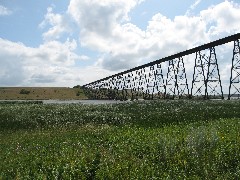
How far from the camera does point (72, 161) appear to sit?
36.0 ft

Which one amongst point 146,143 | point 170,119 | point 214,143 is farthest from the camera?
point 170,119

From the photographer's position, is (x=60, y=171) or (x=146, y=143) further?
(x=146, y=143)

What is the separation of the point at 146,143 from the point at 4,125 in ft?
48.3

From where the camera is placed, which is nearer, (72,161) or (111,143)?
(72,161)

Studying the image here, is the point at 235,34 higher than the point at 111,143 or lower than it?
higher

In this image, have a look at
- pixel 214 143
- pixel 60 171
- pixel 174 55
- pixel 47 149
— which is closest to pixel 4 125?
pixel 47 149

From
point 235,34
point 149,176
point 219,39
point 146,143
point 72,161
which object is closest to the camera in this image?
point 149,176

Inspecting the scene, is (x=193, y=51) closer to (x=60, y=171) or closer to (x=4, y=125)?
(x=4, y=125)

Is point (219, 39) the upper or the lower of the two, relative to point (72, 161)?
upper

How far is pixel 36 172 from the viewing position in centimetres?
1041

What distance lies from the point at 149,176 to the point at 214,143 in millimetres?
3484

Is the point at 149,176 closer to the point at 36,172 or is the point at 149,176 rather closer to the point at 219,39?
the point at 36,172

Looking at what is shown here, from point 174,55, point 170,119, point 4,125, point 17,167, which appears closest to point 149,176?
point 17,167

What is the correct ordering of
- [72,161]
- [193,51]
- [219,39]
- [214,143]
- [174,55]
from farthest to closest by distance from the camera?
[174,55] → [193,51] → [219,39] → [214,143] → [72,161]
